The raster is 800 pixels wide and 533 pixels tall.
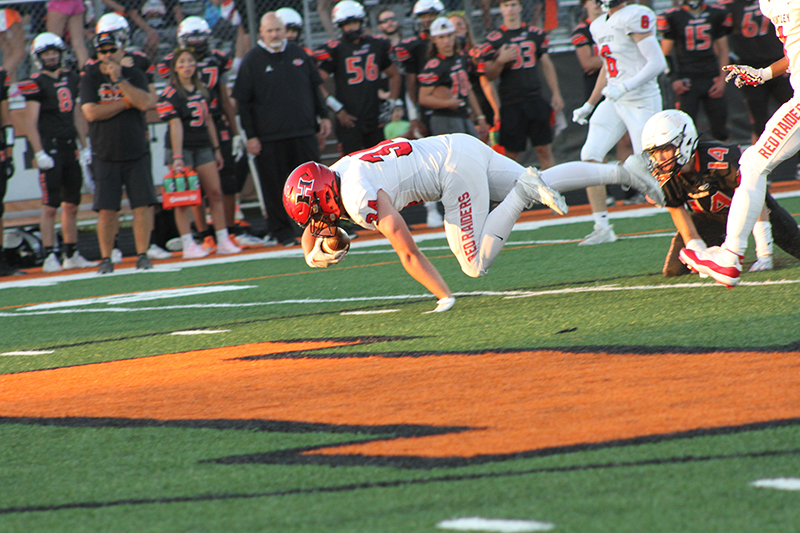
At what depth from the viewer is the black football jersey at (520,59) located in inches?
436

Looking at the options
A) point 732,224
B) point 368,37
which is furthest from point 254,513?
point 368,37

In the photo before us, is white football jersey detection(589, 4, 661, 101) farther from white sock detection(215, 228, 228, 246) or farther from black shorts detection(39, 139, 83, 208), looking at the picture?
black shorts detection(39, 139, 83, 208)

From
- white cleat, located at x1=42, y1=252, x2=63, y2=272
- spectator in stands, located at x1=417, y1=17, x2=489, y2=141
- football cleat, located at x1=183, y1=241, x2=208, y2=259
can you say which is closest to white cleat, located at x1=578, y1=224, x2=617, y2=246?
spectator in stands, located at x1=417, y1=17, x2=489, y2=141

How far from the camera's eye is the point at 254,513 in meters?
2.53

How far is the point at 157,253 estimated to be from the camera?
1129cm

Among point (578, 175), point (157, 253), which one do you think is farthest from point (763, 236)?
point (157, 253)

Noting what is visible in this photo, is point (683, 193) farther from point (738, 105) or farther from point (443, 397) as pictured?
point (738, 105)

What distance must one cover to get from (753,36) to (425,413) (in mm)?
9518

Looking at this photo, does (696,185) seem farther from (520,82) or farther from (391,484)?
(520,82)

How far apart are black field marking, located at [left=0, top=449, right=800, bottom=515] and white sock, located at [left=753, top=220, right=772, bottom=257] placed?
3195 millimetres

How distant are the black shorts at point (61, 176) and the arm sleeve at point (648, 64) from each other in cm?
588

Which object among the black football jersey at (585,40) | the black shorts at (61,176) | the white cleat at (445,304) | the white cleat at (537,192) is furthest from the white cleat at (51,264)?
the white cleat at (537,192)

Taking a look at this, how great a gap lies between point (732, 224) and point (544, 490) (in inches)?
111

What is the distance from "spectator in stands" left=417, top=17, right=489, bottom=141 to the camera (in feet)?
35.1
